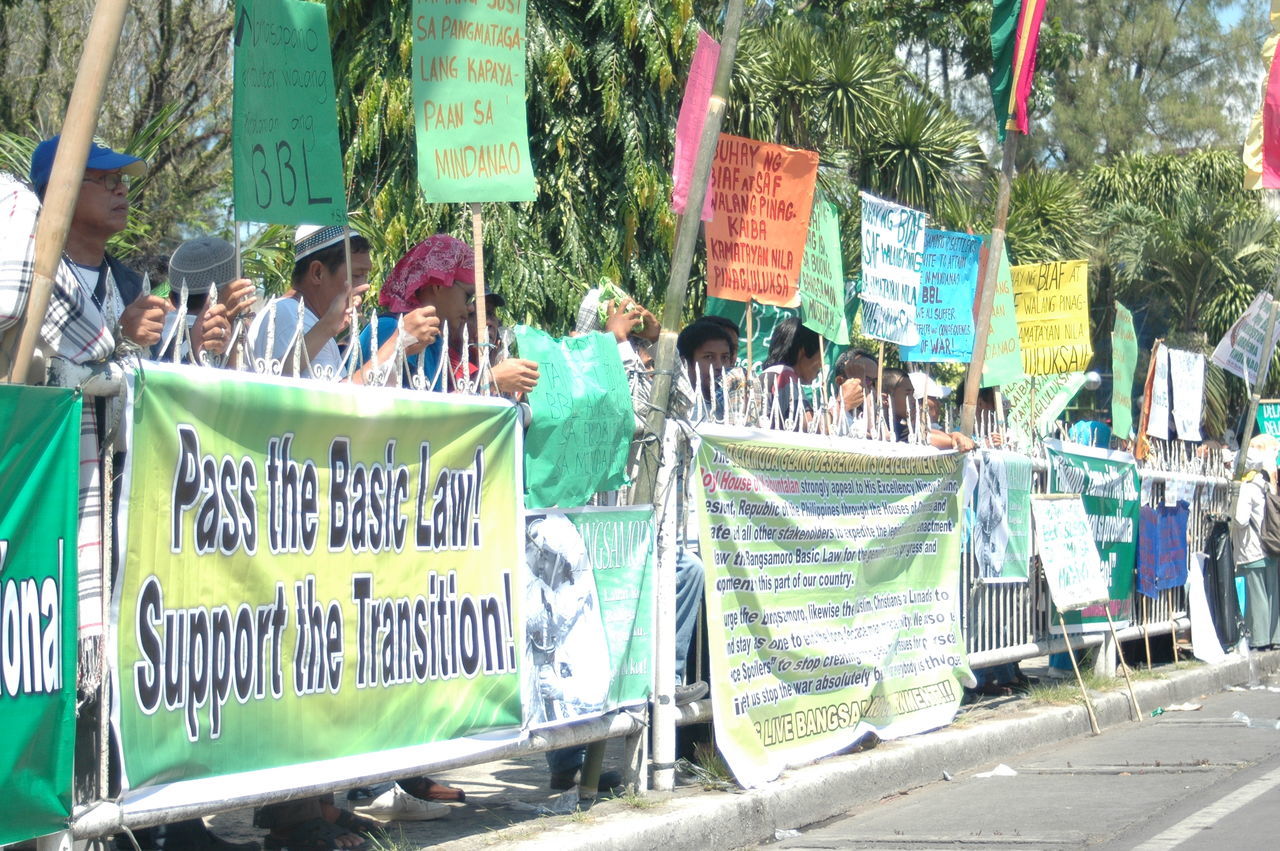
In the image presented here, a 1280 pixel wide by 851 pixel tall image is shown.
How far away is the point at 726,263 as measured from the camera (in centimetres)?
711

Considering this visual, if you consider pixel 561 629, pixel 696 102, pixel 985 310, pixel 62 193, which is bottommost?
pixel 561 629

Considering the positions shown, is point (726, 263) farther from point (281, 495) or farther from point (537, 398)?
point (281, 495)

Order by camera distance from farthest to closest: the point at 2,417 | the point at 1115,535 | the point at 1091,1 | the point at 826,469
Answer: the point at 1091,1, the point at 1115,535, the point at 826,469, the point at 2,417

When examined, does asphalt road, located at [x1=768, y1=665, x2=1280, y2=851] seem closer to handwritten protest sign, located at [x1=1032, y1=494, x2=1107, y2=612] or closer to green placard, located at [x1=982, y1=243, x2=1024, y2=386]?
handwritten protest sign, located at [x1=1032, y1=494, x2=1107, y2=612]

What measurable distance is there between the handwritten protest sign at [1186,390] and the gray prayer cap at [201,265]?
8.72 meters

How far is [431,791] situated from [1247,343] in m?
9.98

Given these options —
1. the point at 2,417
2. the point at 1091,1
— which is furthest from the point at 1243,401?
the point at 2,417

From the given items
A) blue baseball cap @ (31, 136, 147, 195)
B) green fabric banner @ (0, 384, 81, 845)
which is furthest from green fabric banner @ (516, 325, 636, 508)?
green fabric banner @ (0, 384, 81, 845)

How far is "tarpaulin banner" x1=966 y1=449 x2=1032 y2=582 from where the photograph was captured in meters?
8.70

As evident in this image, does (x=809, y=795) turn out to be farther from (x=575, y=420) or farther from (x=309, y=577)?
(x=309, y=577)

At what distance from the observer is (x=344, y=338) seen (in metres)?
7.00

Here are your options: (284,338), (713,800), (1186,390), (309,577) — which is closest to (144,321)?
(309,577)

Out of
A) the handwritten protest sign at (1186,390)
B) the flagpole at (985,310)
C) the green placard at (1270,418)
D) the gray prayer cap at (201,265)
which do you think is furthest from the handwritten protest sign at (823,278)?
the green placard at (1270,418)

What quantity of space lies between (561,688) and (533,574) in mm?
469
